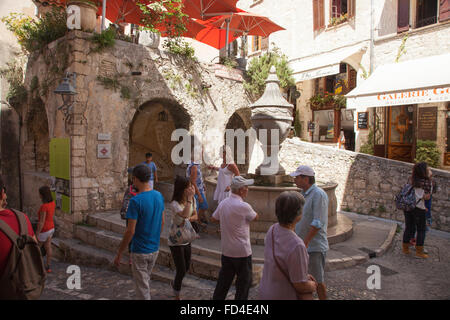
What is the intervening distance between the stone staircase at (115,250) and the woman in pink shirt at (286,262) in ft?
7.00

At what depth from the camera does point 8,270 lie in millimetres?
2150

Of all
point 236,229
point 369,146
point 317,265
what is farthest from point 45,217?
point 369,146

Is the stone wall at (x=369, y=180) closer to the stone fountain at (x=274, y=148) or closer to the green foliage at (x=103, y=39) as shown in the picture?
the stone fountain at (x=274, y=148)

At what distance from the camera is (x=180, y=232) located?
346 centimetres

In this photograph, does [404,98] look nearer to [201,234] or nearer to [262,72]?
[262,72]

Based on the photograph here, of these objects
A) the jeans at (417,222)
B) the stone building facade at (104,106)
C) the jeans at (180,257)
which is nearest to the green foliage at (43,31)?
the stone building facade at (104,106)

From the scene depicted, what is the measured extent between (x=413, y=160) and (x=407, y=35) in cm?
427

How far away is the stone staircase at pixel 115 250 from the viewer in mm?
4482

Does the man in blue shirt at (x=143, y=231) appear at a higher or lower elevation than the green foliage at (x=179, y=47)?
lower

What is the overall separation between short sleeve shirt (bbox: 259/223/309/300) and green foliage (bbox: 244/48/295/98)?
29.9ft

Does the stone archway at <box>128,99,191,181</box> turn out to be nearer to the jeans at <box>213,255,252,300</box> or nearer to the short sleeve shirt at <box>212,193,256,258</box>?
the short sleeve shirt at <box>212,193,256,258</box>

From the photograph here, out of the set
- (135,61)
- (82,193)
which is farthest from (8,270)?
(135,61)

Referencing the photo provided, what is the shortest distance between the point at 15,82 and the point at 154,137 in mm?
4690
